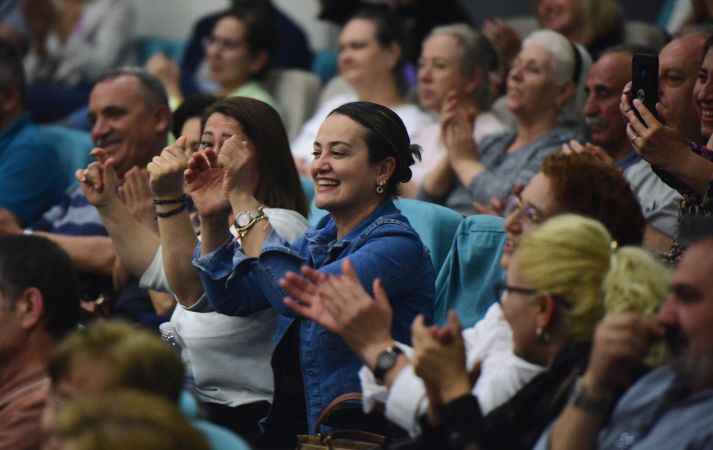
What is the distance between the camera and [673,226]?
150 inches

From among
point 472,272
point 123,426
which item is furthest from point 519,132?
point 123,426

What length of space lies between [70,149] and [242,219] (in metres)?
2.05

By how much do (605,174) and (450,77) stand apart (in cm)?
253

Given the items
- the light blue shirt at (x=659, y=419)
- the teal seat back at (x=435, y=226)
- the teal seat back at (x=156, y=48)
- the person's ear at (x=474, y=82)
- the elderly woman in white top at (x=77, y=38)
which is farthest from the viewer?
the teal seat back at (x=156, y=48)

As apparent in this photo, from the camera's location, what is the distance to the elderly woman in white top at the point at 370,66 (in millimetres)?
5695

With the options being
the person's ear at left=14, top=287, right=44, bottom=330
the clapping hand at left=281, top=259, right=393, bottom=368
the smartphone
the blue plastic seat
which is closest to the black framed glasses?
the smartphone

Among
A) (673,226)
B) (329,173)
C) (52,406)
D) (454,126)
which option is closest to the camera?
(52,406)

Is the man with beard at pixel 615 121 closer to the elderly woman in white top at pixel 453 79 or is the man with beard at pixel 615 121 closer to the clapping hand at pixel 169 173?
the elderly woman in white top at pixel 453 79

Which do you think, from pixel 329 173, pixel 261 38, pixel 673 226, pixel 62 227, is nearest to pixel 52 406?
pixel 329 173

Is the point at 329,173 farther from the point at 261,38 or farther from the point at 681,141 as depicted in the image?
the point at 261,38

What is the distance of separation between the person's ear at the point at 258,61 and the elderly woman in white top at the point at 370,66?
1.38ft

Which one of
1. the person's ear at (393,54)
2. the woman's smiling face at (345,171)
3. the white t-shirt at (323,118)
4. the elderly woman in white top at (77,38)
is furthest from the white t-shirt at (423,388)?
the elderly woman in white top at (77,38)

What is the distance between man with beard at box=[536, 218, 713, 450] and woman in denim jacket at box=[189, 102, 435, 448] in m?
0.84

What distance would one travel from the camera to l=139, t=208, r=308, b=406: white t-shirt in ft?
11.7
